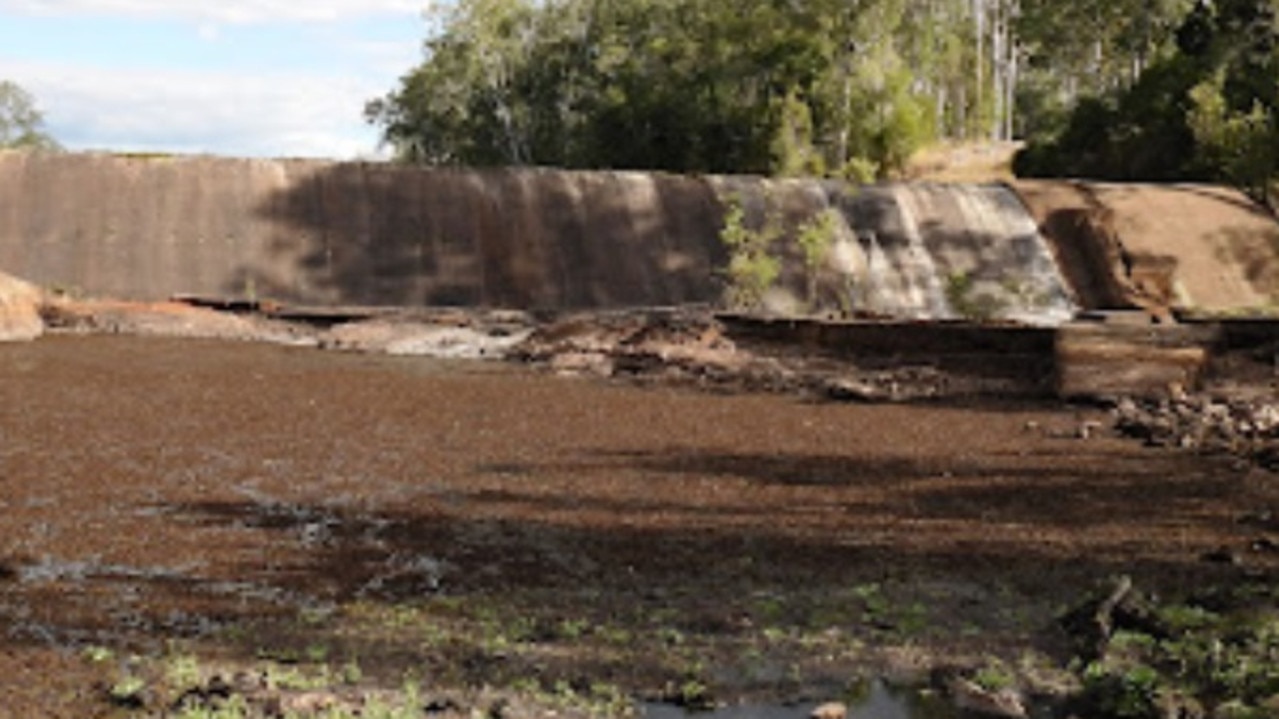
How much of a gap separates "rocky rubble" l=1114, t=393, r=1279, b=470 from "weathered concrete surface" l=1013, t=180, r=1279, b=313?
465 inches

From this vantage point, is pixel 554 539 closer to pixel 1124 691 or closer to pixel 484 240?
pixel 1124 691

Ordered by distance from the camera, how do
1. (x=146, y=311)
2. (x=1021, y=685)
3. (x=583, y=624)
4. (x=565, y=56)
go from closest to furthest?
(x=1021, y=685) < (x=583, y=624) < (x=146, y=311) < (x=565, y=56)

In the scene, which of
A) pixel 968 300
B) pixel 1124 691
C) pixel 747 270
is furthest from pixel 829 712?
pixel 968 300

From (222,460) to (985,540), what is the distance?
6.81 metres

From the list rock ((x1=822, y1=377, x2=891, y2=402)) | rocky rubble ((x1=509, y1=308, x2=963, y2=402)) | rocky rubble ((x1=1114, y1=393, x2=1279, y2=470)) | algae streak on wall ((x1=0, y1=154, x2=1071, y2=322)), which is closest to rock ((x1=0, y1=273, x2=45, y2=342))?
algae streak on wall ((x1=0, y1=154, x2=1071, y2=322))

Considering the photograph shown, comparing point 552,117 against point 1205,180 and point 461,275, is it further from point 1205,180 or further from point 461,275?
point 461,275

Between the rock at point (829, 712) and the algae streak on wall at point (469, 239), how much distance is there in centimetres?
2253

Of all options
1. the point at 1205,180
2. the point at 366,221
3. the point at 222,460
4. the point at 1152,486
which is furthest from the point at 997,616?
the point at 1205,180

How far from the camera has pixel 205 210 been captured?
30109 millimetres

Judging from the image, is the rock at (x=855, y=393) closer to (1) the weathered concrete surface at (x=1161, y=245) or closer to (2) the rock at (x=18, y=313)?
(1) the weathered concrete surface at (x=1161, y=245)

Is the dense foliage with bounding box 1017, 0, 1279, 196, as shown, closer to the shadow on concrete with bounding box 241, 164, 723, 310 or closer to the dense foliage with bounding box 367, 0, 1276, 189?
the dense foliage with bounding box 367, 0, 1276, 189

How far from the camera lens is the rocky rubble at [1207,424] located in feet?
51.2

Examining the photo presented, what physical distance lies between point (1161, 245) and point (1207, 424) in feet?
53.2

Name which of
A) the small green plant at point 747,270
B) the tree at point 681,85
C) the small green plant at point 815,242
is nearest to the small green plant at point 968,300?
the small green plant at point 815,242
